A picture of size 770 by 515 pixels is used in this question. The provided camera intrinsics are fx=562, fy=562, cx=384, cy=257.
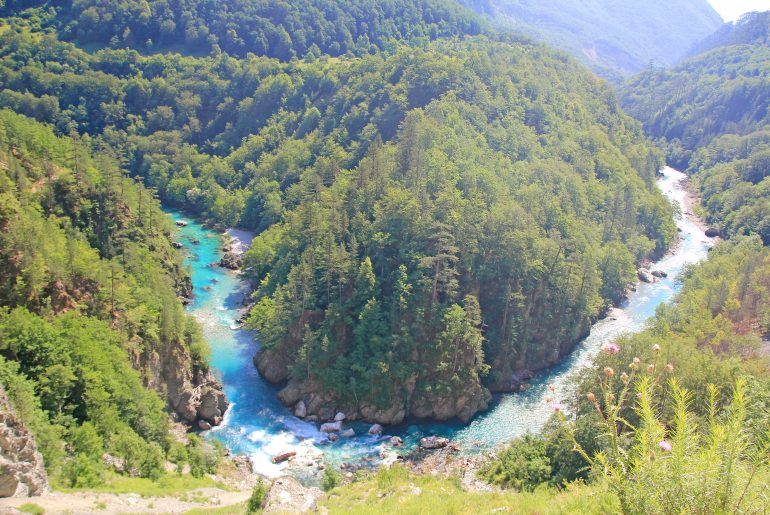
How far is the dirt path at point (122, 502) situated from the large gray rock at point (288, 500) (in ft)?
11.8

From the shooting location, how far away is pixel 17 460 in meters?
27.4

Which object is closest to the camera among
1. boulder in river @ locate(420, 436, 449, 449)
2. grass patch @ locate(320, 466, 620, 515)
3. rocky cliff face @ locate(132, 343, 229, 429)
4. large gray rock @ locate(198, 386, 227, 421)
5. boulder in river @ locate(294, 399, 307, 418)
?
grass patch @ locate(320, 466, 620, 515)

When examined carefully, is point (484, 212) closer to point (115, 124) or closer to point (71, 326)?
point (71, 326)

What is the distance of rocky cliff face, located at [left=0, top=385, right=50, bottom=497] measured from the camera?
25.8 metres

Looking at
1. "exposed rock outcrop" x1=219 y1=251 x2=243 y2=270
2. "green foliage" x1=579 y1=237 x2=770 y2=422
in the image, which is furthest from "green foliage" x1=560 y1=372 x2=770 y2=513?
"exposed rock outcrop" x1=219 y1=251 x2=243 y2=270

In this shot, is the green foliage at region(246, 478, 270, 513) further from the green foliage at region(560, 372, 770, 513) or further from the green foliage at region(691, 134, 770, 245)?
the green foliage at region(691, 134, 770, 245)

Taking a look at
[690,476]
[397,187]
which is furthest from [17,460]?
[397,187]

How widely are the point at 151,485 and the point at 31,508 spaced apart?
1074 centimetres

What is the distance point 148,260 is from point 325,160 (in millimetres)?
37014

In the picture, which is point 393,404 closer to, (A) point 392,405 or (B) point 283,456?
(A) point 392,405

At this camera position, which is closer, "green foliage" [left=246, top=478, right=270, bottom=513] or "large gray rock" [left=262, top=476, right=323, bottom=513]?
"large gray rock" [left=262, top=476, right=323, bottom=513]

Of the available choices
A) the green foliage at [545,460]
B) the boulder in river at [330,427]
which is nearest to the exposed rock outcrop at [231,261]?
the boulder in river at [330,427]

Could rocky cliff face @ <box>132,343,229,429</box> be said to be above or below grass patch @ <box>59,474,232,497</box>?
below

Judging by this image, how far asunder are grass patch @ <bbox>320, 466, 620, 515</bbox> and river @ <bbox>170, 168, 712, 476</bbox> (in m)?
9.45
